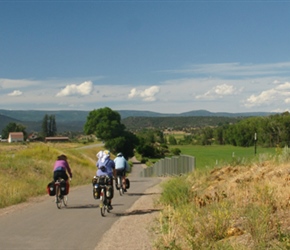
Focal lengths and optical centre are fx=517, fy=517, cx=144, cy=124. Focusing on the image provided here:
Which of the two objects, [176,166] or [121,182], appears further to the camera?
[176,166]

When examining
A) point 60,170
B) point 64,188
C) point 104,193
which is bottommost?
point 64,188

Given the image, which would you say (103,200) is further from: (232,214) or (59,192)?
Result: (232,214)

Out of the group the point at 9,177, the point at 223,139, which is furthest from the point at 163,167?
the point at 223,139

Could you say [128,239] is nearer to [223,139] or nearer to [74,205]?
[74,205]

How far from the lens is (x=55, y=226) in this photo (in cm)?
1259

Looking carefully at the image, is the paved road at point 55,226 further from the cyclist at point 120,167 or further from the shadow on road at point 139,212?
the cyclist at point 120,167

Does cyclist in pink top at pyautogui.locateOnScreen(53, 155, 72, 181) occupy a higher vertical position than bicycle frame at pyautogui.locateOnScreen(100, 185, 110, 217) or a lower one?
higher

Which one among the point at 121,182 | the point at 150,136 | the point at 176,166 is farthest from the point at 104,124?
the point at 121,182

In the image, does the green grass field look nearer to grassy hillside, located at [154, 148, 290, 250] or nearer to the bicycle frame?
grassy hillside, located at [154, 148, 290, 250]

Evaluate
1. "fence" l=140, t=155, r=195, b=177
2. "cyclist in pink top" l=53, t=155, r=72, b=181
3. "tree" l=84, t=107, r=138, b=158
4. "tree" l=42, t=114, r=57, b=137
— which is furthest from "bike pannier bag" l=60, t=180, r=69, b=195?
"tree" l=42, t=114, r=57, b=137

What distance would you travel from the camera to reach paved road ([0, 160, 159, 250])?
10.5 meters

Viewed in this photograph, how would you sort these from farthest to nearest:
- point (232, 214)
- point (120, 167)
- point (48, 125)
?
point (48, 125) < point (120, 167) < point (232, 214)

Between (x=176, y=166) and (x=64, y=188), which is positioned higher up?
(x=64, y=188)

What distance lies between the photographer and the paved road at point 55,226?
10.5 metres
